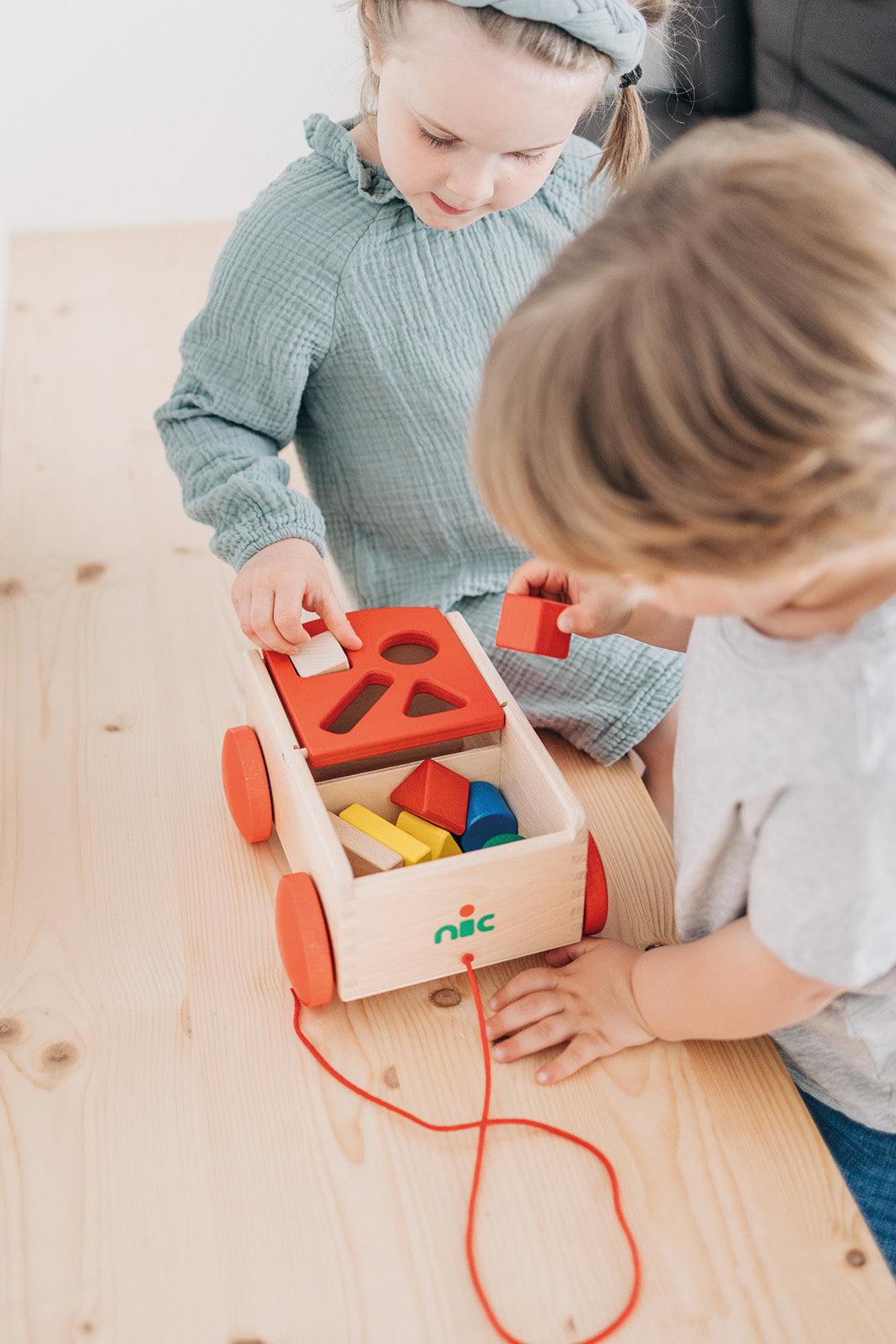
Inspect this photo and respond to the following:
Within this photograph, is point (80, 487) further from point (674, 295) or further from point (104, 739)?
point (674, 295)

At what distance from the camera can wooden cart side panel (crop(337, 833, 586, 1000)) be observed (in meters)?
0.65

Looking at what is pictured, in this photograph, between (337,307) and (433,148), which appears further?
(337,307)

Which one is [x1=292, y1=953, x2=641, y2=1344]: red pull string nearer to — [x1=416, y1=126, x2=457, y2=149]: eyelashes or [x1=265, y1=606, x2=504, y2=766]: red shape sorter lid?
[x1=265, y1=606, x2=504, y2=766]: red shape sorter lid

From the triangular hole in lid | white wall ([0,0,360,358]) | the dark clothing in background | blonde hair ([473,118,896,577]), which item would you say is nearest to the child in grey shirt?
blonde hair ([473,118,896,577])

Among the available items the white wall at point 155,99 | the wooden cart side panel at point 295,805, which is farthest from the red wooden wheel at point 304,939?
the white wall at point 155,99

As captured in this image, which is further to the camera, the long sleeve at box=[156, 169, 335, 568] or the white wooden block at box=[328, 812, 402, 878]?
the long sleeve at box=[156, 169, 335, 568]

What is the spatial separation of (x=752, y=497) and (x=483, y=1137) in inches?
15.3

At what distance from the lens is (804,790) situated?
552mm

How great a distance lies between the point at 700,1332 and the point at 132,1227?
288mm

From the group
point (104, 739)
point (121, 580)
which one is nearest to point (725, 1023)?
point (104, 739)

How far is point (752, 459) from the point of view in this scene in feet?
1.43

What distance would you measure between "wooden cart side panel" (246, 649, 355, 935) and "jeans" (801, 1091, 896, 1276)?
32 centimetres

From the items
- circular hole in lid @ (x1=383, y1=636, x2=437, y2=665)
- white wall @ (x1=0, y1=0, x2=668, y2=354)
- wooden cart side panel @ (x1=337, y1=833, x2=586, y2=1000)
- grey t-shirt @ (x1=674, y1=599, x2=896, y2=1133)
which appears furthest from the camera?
white wall @ (x1=0, y1=0, x2=668, y2=354)

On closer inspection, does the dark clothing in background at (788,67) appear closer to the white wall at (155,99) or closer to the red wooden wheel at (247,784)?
the white wall at (155,99)
